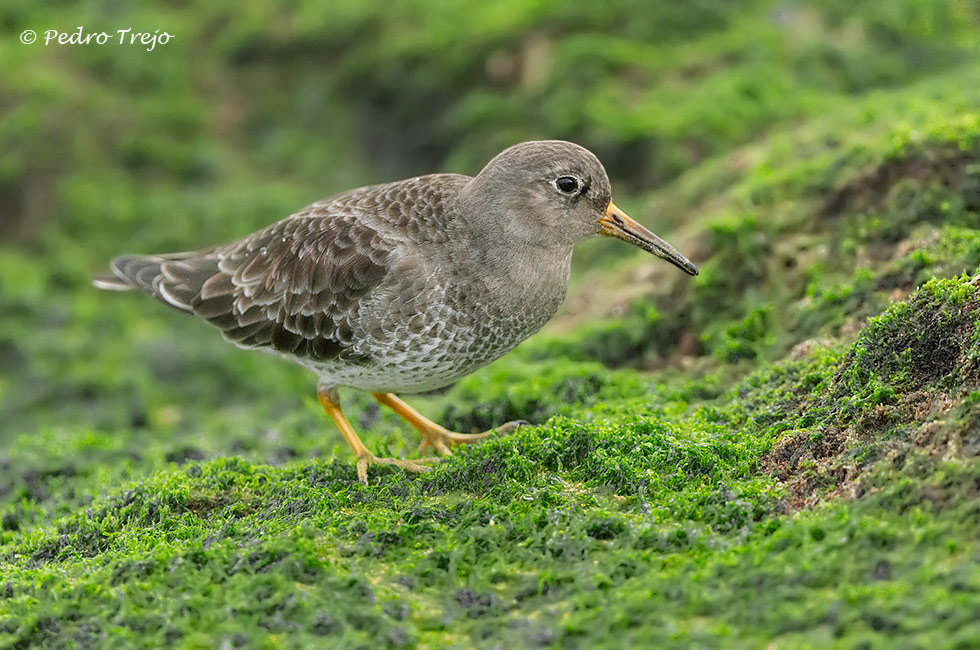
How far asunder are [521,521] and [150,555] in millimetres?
1991

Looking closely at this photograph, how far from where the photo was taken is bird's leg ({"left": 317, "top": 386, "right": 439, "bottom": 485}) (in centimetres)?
678

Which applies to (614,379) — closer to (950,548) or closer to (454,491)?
(454,491)

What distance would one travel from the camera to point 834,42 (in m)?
13.1

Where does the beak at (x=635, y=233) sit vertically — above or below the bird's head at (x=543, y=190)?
below

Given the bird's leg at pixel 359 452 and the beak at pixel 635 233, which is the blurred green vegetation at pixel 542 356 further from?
the beak at pixel 635 233

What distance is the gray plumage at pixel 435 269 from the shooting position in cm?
652

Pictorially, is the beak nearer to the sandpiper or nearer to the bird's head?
the sandpiper

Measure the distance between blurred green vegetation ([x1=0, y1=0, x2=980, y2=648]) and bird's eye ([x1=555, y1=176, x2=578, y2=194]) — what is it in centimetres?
155

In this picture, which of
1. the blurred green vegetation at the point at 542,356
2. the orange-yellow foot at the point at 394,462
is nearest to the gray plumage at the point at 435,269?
the orange-yellow foot at the point at 394,462

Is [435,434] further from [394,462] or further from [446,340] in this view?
[446,340]

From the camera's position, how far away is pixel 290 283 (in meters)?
7.28

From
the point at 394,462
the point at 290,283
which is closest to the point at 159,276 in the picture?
the point at 290,283

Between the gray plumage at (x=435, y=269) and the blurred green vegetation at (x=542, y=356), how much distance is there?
2.28 ft

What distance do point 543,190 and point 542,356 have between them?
253 centimetres
